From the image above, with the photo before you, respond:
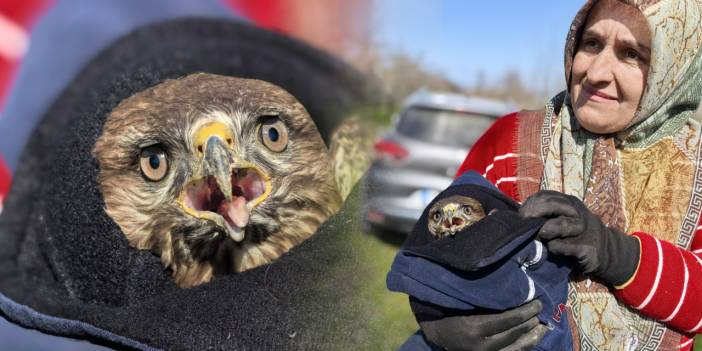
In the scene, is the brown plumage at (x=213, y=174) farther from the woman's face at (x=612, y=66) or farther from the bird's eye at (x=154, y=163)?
the woman's face at (x=612, y=66)

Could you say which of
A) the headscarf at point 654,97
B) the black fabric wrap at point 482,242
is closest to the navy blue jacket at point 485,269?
the black fabric wrap at point 482,242

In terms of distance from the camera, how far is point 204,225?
1.25 m

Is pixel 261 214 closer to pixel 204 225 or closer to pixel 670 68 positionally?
pixel 204 225

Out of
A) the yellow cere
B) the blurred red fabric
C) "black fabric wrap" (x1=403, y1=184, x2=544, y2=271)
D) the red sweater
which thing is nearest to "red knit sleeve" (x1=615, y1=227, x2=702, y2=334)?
the red sweater

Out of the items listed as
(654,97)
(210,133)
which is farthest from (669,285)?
(210,133)

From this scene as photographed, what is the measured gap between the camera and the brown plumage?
4.06 feet

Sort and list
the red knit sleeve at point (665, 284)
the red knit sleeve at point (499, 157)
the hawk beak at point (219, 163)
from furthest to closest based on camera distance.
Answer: the red knit sleeve at point (499, 157)
the red knit sleeve at point (665, 284)
the hawk beak at point (219, 163)

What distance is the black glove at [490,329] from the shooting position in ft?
4.91

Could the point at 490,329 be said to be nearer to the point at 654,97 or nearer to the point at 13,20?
the point at 654,97

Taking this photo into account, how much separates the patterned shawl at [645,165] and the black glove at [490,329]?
228 millimetres

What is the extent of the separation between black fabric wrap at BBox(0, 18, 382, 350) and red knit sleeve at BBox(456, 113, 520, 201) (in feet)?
2.04

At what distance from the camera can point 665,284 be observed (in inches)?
63.4

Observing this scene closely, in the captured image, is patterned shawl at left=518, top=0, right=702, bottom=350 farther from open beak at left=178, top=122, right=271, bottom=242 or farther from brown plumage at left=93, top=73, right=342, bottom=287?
open beak at left=178, top=122, right=271, bottom=242

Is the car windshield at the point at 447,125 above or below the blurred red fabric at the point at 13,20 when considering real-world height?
below
